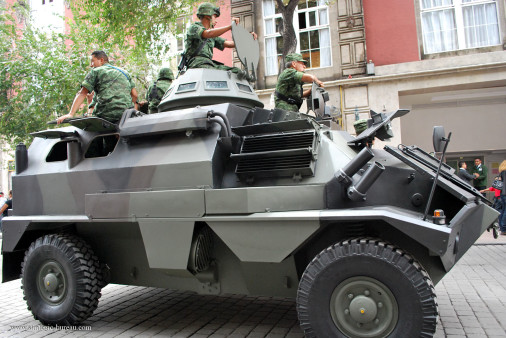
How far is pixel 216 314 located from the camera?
5.16 m

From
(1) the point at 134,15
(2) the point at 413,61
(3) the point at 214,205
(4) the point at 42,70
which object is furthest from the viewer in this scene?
(4) the point at 42,70

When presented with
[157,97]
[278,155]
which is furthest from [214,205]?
[157,97]

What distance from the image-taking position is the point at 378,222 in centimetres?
378

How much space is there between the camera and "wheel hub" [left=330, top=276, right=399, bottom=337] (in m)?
3.41

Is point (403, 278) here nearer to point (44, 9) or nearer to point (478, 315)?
point (478, 315)

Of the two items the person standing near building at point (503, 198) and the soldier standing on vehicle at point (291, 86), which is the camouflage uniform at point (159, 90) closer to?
the soldier standing on vehicle at point (291, 86)

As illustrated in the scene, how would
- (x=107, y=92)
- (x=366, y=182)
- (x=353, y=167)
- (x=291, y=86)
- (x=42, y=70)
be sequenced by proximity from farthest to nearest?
(x=42, y=70) < (x=291, y=86) < (x=107, y=92) < (x=353, y=167) < (x=366, y=182)

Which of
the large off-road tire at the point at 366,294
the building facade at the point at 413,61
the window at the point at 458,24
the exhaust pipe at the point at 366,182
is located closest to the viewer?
the large off-road tire at the point at 366,294

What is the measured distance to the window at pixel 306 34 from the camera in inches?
582

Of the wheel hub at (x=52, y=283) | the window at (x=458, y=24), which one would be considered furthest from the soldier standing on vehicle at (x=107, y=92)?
the window at (x=458, y=24)

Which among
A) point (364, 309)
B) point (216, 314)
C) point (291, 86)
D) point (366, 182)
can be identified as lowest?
point (216, 314)

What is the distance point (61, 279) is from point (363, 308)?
10.1 ft

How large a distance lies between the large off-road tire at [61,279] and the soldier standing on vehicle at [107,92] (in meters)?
1.39

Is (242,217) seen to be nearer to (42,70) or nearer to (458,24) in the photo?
(458,24)
